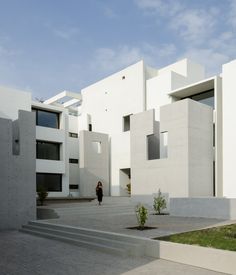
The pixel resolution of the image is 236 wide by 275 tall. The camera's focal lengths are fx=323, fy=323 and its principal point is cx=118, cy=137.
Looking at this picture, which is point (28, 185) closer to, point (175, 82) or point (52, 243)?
point (52, 243)

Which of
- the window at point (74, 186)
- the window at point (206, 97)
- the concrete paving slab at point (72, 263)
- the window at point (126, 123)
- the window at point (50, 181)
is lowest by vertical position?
the window at point (74, 186)

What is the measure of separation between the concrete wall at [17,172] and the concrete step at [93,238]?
1.14m

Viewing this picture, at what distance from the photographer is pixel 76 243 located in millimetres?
10133

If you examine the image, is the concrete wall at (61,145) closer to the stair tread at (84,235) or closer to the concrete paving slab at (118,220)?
the concrete paving slab at (118,220)

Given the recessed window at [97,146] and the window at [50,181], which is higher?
the recessed window at [97,146]

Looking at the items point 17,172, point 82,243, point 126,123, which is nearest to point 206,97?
point 126,123

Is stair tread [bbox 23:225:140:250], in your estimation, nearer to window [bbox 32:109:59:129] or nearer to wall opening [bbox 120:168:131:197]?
window [bbox 32:109:59:129]

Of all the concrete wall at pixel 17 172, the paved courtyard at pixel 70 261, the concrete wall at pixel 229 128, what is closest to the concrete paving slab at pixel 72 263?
the paved courtyard at pixel 70 261

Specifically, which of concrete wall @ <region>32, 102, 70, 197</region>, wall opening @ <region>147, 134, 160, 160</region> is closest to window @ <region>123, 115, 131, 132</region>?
concrete wall @ <region>32, 102, 70, 197</region>

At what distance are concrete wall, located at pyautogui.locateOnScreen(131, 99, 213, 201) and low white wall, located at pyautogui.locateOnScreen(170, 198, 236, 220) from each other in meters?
3.91

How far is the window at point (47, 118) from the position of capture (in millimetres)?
28266

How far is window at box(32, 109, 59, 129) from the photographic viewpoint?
2827 cm

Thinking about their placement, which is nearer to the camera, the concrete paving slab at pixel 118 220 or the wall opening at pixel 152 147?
the concrete paving slab at pixel 118 220

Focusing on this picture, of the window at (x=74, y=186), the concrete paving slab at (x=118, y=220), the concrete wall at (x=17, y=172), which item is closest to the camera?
the concrete paving slab at (x=118, y=220)
